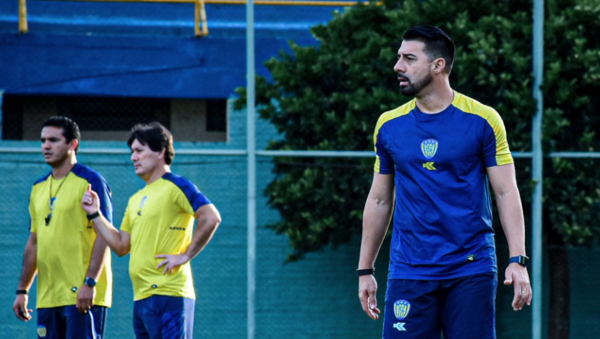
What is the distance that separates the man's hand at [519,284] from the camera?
3.51 metres

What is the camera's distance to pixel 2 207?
791 cm

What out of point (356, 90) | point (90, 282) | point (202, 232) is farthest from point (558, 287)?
point (90, 282)

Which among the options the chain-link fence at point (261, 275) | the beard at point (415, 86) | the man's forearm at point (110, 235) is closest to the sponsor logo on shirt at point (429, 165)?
the beard at point (415, 86)

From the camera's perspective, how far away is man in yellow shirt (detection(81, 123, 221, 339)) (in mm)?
5055

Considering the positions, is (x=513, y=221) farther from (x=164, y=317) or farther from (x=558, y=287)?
(x=558, y=287)

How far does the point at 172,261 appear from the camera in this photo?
16.7 feet

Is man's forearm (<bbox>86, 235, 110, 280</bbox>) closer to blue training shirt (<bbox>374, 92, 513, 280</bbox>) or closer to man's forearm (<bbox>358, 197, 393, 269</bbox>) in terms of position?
man's forearm (<bbox>358, 197, 393, 269</bbox>)

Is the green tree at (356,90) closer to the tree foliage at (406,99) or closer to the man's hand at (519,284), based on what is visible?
the tree foliage at (406,99)

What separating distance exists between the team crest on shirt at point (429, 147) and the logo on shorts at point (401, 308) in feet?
2.07

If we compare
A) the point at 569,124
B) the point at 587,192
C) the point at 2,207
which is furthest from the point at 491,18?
the point at 2,207

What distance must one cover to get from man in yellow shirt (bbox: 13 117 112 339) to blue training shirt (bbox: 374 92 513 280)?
2.28 m

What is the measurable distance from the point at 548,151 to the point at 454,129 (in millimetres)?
4094

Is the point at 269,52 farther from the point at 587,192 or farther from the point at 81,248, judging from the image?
the point at 81,248

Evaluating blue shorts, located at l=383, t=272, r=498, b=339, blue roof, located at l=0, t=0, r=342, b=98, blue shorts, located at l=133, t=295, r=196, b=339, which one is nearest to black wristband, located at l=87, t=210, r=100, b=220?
blue shorts, located at l=133, t=295, r=196, b=339
